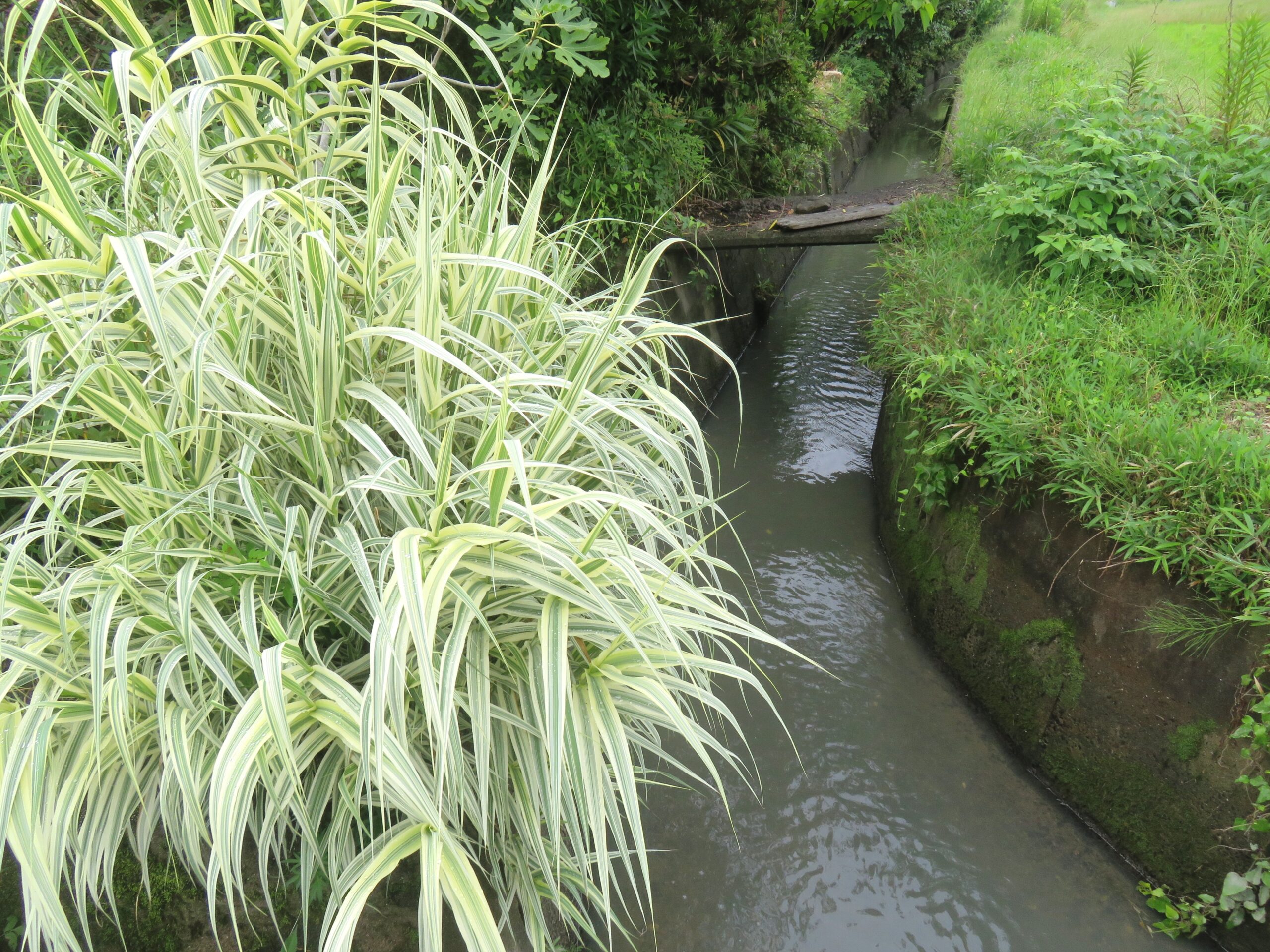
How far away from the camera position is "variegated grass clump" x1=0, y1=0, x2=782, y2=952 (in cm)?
118

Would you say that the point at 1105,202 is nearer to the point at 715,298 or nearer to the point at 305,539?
the point at 715,298

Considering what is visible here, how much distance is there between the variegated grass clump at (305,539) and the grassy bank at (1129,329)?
1.43 m

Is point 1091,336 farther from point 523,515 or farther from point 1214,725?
point 523,515

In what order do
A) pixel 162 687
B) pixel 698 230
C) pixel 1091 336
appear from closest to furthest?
pixel 162 687 → pixel 1091 336 → pixel 698 230

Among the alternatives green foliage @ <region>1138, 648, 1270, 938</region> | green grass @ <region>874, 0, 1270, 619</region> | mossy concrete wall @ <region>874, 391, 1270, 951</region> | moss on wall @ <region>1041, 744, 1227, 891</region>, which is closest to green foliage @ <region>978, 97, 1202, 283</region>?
green grass @ <region>874, 0, 1270, 619</region>

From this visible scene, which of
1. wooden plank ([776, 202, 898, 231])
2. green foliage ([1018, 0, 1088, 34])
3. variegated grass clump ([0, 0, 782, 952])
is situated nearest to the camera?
variegated grass clump ([0, 0, 782, 952])

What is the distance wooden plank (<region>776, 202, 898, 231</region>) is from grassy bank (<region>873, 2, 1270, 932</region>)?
0.75 feet

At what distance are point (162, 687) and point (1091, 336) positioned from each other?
319 centimetres

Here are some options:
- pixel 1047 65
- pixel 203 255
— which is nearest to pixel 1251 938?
pixel 203 255

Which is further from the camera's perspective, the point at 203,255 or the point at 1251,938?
the point at 1251,938

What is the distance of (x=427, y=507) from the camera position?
1386 mm

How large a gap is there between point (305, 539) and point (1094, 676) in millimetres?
2308

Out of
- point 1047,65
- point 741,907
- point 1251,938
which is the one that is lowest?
point 741,907

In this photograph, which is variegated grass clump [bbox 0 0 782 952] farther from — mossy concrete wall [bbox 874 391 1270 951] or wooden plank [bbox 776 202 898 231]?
wooden plank [bbox 776 202 898 231]
